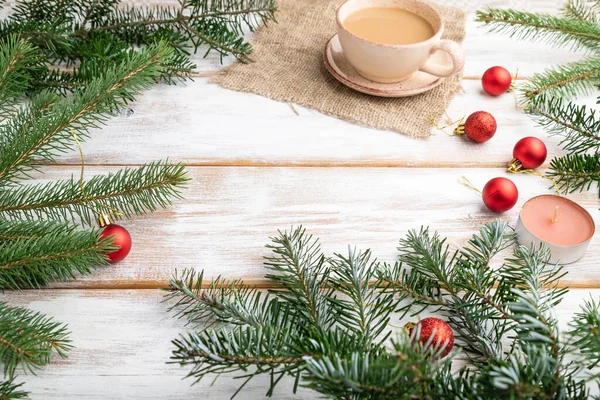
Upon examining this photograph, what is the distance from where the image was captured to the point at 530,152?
713 millimetres

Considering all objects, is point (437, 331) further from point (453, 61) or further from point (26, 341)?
point (453, 61)

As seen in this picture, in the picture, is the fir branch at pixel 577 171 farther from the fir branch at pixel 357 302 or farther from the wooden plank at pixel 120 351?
the fir branch at pixel 357 302

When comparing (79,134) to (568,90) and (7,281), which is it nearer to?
(7,281)

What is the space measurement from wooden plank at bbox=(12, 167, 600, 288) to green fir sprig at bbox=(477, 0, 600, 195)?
0.11 ft

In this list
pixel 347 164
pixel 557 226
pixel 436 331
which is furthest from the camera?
pixel 347 164

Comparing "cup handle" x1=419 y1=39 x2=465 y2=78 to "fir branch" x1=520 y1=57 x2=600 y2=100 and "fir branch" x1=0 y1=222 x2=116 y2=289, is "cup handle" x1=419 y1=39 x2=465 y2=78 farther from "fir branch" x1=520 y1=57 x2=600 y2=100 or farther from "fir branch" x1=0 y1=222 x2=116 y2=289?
"fir branch" x1=0 y1=222 x2=116 y2=289

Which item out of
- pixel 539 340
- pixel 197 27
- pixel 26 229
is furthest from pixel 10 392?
pixel 197 27

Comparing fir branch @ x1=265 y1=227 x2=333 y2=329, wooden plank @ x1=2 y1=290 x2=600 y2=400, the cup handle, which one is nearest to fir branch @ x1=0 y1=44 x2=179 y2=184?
wooden plank @ x1=2 y1=290 x2=600 y2=400

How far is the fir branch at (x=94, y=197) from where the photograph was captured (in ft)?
1.99

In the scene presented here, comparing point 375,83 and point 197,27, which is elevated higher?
point 197,27

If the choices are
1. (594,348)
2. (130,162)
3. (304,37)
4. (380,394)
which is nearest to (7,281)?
(130,162)

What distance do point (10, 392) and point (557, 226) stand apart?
0.52 meters

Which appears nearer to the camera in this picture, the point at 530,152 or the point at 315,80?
the point at 530,152

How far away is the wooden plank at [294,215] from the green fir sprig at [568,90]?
0.03 meters
